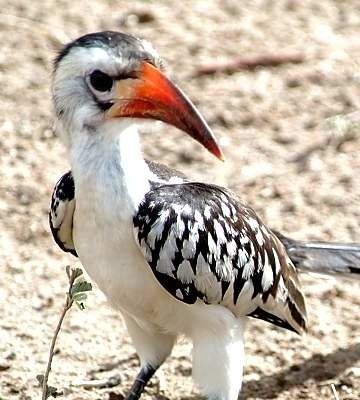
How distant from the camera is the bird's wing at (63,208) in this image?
16.0 ft

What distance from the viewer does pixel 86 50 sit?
4637mm

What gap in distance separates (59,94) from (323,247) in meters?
1.65

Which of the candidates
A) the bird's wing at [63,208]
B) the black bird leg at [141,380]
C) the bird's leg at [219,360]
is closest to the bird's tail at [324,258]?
the bird's leg at [219,360]

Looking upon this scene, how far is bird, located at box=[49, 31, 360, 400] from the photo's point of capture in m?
4.60

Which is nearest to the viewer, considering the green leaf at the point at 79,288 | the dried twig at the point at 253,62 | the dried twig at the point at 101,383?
the green leaf at the point at 79,288

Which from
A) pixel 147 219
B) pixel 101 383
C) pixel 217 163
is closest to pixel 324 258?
pixel 101 383

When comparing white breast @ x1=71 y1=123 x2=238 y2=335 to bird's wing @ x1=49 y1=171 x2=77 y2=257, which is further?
bird's wing @ x1=49 y1=171 x2=77 y2=257

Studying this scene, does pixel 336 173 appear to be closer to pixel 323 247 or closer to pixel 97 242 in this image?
pixel 323 247

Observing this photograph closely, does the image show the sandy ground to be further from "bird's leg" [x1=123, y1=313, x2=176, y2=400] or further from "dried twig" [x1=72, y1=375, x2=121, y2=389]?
"bird's leg" [x1=123, y1=313, x2=176, y2=400]

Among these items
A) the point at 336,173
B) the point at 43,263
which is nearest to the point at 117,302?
the point at 43,263

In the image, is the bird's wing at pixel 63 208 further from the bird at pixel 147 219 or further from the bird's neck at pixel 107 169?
the bird's neck at pixel 107 169

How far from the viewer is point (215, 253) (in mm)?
4781

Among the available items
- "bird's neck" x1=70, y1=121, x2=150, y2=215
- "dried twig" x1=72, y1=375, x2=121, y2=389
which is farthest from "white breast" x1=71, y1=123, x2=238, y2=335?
"dried twig" x1=72, y1=375, x2=121, y2=389

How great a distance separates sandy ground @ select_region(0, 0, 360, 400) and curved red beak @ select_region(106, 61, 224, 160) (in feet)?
5.01
